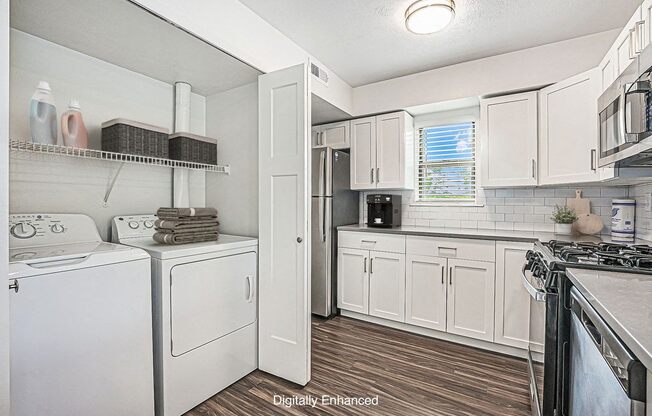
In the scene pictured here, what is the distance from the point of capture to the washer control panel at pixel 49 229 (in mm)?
1618

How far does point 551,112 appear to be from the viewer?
8.04ft

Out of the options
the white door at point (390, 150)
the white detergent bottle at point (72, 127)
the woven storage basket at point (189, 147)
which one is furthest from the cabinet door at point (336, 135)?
the white detergent bottle at point (72, 127)

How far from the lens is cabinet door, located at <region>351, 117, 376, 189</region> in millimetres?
3408

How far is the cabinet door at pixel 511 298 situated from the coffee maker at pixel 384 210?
109cm

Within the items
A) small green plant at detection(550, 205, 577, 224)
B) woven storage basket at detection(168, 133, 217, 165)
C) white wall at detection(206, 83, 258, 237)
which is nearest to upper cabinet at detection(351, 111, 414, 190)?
→ small green plant at detection(550, 205, 577, 224)

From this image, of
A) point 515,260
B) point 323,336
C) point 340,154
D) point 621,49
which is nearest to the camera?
point 621,49

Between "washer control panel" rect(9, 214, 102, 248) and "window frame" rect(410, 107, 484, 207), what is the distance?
2.90 m

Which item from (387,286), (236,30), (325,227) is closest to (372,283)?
(387,286)

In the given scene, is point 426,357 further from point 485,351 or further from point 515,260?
point 515,260

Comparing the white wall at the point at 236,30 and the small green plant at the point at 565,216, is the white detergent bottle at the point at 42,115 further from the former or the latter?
the small green plant at the point at 565,216

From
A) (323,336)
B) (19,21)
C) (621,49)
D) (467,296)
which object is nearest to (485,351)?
(467,296)

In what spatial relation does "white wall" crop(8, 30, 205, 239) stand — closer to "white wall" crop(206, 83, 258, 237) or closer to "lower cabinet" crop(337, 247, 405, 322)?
"white wall" crop(206, 83, 258, 237)

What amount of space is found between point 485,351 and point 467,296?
1.50 feet

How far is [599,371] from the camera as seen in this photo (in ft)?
3.02
